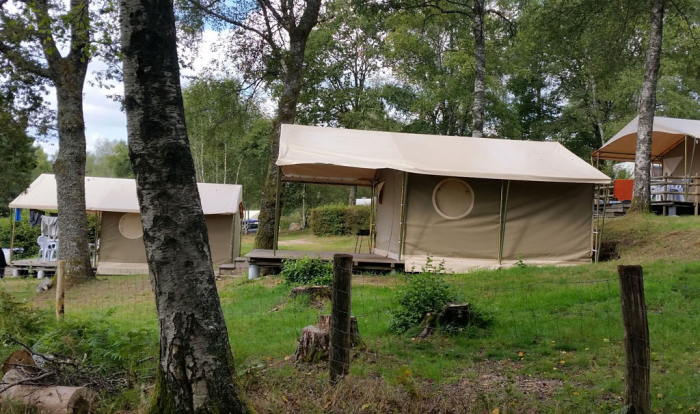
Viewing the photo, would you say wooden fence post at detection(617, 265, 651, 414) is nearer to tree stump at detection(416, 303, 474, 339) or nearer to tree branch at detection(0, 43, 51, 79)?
tree stump at detection(416, 303, 474, 339)

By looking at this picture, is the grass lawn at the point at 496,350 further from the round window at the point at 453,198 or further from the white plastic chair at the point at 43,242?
the white plastic chair at the point at 43,242

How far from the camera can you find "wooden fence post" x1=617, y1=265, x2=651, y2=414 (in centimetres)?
298

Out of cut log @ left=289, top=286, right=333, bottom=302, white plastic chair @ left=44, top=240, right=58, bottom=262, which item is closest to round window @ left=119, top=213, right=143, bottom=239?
white plastic chair @ left=44, top=240, right=58, bottom=262

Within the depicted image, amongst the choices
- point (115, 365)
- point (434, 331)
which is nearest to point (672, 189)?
point (434, 331)

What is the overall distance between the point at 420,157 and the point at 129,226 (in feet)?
29.1

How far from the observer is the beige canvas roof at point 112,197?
1466 cm

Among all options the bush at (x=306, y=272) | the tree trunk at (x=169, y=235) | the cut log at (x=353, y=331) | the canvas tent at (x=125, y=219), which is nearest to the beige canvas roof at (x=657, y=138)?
the bush at (x=306, y=272)

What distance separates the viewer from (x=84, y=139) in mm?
12242

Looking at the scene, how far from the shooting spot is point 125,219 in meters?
15.2

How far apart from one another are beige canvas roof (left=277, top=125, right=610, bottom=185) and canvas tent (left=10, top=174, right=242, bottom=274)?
3.47 m

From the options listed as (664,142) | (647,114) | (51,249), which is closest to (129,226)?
(51,249)

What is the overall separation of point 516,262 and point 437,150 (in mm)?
2860

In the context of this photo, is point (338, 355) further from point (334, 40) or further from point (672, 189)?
point (334, 40)

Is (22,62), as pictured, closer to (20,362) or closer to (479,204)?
(20,362)
